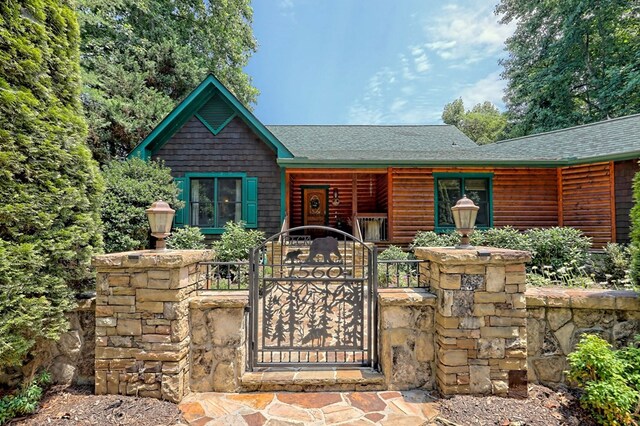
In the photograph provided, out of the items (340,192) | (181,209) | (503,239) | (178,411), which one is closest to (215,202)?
(181,209)

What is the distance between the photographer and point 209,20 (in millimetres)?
15203

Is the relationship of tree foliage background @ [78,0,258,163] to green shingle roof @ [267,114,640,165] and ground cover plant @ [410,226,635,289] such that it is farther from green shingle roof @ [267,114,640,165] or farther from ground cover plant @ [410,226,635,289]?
ground cover plant @ [410,226,635,289]

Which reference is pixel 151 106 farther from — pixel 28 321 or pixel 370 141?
pixel 28 321

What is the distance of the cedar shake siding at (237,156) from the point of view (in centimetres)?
839

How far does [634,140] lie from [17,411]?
12.4m

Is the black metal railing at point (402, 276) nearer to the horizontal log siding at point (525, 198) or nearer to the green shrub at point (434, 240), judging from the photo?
the green shrub at point (434, 240)

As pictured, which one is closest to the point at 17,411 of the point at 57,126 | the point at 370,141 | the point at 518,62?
the point at 57,126

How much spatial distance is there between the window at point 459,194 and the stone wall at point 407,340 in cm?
644

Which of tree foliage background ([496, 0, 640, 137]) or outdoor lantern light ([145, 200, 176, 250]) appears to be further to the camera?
tree foliage background ([496, 0, 640, 137])

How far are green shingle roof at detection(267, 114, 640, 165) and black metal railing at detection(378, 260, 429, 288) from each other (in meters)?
3.33

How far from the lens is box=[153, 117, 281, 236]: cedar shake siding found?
8.39 m

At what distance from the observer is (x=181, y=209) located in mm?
8148

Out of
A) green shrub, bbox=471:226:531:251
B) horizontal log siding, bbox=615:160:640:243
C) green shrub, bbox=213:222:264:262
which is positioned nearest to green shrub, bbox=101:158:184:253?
green shrub, bbox=213:222:264:262

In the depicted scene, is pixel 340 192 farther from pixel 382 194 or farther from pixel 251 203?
pixel 251 203
